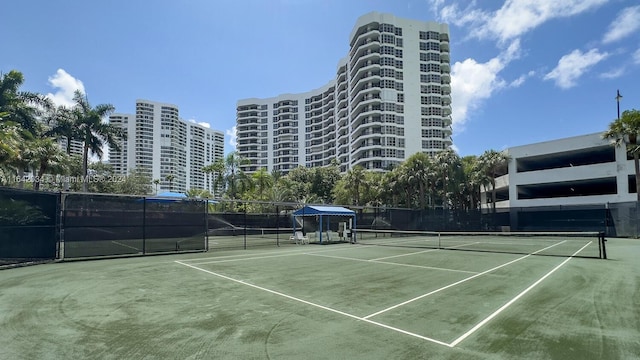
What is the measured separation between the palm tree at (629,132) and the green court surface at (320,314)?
3368 cm

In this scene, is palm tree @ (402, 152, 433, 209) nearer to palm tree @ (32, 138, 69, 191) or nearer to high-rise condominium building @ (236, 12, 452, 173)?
high-rise condominium building @ (236, 12, 452, 173)

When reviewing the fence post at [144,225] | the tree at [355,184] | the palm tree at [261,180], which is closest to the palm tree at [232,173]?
the palm tree at [261,180]

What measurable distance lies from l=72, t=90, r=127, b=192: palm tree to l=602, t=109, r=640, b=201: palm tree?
5800 cm

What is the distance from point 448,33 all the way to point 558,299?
114 meters

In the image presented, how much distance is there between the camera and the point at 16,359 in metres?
4.85

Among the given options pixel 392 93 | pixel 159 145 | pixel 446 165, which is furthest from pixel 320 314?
pixel 159 145

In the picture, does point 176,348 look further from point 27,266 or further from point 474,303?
point 27,266

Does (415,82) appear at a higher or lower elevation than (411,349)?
higher

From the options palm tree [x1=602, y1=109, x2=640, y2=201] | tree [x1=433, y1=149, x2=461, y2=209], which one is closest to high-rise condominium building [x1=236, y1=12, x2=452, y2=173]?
tree [x1=433, y1=149, x2=461, y2=209]

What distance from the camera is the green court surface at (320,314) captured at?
5.24 meters

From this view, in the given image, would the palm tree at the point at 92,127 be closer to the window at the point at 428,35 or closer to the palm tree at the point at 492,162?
the palm tree at the point at 492,162

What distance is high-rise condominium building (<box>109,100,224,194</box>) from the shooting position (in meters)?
146

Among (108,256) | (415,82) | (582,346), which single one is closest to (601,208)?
(582,346)

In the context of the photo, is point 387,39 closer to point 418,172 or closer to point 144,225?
point 418,172
